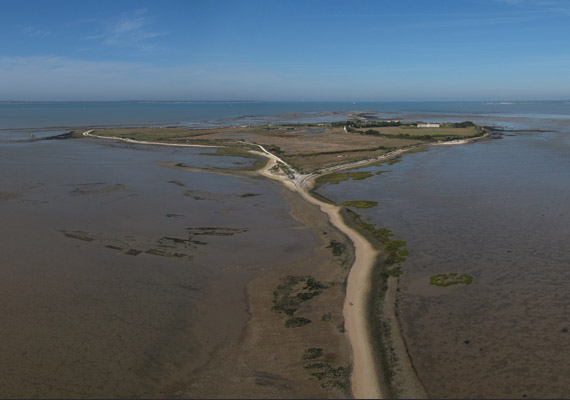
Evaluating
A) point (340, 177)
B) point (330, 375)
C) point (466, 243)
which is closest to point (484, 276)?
point (466, 243)

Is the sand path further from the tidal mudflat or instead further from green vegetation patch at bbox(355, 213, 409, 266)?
green vegetation patch at bbox(355, 213, 409, 266)

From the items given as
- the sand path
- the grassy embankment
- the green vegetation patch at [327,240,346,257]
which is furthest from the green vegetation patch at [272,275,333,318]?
the grassy embankment

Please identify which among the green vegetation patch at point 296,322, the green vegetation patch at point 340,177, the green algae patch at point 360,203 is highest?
the green vegetation patch at point 340,177

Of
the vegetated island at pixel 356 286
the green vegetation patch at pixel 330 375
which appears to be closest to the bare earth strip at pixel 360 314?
the vegetated island at pixel 356 286

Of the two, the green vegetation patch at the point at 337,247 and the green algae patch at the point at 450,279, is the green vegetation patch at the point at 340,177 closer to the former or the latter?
the green vegetation patch at the point at 337,247

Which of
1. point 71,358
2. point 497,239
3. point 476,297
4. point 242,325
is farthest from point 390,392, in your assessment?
point 497,239
